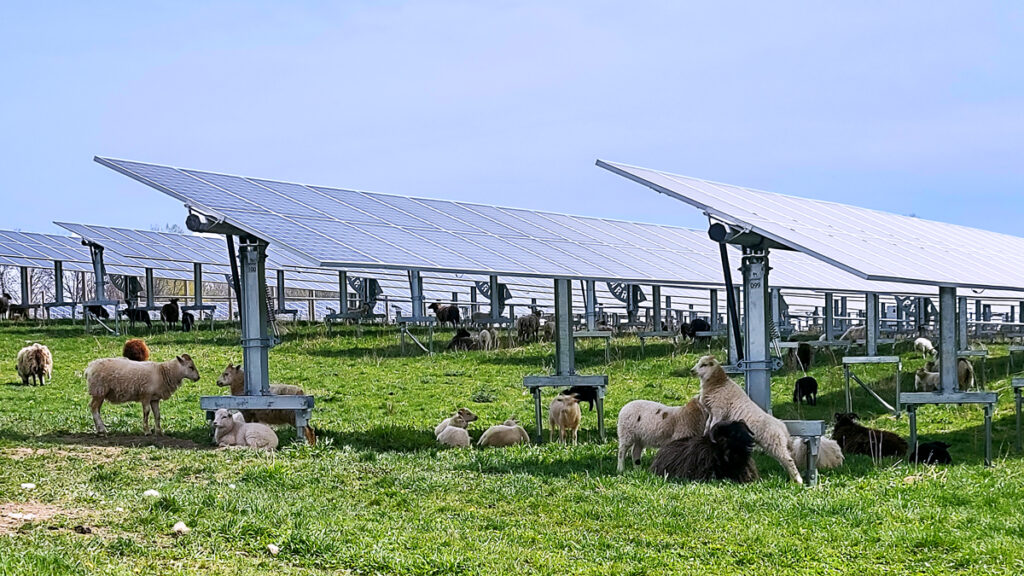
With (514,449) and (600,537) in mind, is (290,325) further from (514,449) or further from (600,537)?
(600,537)

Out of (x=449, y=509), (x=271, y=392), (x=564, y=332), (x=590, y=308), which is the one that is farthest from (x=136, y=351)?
(x=590, y=308)

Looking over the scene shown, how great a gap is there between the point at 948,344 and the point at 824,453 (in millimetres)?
2879

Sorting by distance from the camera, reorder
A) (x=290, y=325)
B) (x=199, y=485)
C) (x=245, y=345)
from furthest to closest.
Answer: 1. (x=290, y=325)
2. (x=245, y=345)
3. (x=199, y=485)

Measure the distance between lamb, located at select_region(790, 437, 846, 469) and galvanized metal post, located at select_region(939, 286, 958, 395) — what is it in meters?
2.16

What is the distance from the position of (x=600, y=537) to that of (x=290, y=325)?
26.3 m

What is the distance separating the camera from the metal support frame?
14406 millimetres

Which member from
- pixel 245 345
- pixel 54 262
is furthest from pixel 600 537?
pixel 54 262

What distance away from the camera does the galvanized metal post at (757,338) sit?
12.2m

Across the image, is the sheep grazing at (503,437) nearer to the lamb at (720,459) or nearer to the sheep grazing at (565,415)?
the sheep grazing at (565,415)

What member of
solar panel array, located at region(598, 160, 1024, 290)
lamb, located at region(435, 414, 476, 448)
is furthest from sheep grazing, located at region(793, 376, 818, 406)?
lamb, located at region(435, 414, 476, 448)

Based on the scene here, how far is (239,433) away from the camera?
42.3 feet

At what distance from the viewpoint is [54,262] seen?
1566 inches

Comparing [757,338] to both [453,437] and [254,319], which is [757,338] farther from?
[254,319]

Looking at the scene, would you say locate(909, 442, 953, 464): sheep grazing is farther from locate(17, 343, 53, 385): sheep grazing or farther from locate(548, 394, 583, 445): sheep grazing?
locate(17, 343, 53, 385): sheep grazing
